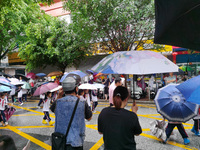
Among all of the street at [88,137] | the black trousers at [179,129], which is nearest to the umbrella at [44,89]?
the street at [88,137]

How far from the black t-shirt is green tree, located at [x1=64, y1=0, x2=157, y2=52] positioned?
26.4ft

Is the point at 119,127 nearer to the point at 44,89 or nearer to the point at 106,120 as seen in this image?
the point at 106,120

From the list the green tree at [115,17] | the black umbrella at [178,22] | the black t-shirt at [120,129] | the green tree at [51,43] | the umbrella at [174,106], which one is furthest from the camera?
the green tree at [51,43]

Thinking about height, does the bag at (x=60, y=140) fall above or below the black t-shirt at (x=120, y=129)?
below

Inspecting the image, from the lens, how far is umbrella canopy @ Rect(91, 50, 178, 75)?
2.38 meters

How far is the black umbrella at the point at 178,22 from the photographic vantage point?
58.8 inches

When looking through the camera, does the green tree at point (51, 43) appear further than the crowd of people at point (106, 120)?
Yes

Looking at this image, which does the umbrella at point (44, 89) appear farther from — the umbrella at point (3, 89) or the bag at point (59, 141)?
the bag at point (59, 141)

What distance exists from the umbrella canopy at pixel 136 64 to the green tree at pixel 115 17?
718 centimetres

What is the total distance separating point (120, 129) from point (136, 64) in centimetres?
94

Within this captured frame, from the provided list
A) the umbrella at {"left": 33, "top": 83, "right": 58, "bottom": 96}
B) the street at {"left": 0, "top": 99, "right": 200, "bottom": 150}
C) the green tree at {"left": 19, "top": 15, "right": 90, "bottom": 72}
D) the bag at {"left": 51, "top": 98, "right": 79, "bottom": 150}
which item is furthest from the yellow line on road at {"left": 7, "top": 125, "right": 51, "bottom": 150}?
the green tree at {"left": 19, "top": 15, "right": 90, "bottom": 72}

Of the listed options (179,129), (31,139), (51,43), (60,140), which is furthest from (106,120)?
(51,43)

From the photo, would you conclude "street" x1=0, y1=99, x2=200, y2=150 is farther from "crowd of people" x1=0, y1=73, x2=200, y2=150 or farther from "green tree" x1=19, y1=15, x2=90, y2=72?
"green tree" x1=19, y1=15, x2=90, y2=72

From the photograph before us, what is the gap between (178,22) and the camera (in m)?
1.67
